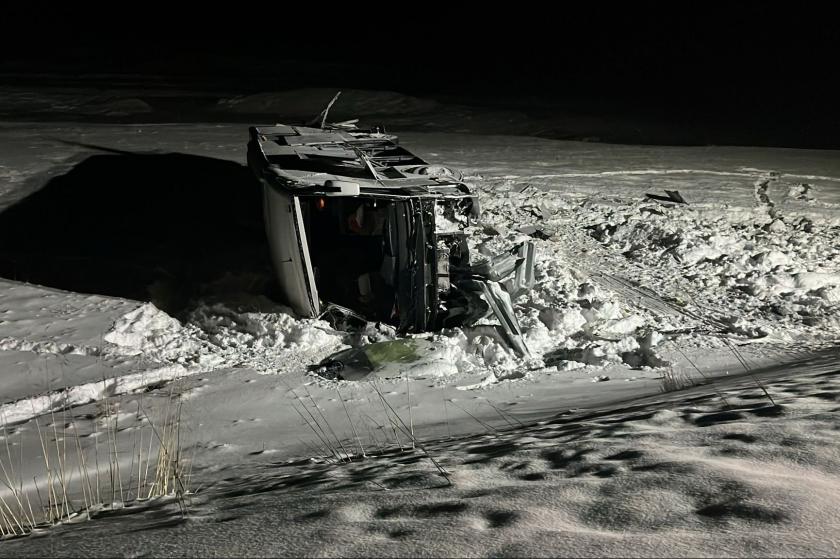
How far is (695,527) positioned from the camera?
114 inches

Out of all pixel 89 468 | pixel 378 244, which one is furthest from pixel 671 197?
pixel 89 468

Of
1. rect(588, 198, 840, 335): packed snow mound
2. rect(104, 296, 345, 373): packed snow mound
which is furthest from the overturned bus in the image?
rect(588, 198, 840, 335): packed snow mound

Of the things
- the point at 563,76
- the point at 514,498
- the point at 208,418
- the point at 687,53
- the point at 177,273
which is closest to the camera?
the point at 514,498

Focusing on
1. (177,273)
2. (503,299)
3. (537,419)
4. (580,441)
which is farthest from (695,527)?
(177,273)

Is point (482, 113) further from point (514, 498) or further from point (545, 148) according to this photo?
point (514, 498)

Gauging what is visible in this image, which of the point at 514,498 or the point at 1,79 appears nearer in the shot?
the point at 514,498

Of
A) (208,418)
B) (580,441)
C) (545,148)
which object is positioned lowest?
(208,418)

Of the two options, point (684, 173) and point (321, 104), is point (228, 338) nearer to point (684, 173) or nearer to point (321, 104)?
point (684, 173)

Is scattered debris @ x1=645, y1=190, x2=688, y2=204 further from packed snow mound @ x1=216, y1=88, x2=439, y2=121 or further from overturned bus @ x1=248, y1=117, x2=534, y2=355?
packed snow mound @ x1=216, y1=88, x2=439, y2=121

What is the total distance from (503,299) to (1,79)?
20.4 meters

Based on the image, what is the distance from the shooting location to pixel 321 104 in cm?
1873

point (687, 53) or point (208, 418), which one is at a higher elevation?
point (687, 53)

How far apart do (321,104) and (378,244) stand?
11.5 m

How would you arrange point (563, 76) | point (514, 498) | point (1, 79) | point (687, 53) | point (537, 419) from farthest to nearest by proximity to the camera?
point (687, 53)
point (563, 76)
point (1, 79)
point (537, 419)
point (514, 498)
